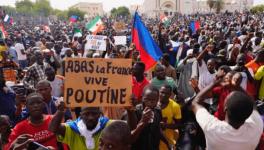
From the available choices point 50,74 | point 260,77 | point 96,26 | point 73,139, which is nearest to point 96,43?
point 50,74

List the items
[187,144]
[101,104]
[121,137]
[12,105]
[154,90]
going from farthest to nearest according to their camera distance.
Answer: [12,105] < [187,144] < [154,90] < [101,104] < [121,137]

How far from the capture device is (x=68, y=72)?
A: 4.14 meters

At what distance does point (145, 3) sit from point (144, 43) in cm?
10256

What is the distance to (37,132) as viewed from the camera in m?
4.10

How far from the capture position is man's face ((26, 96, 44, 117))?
417cm

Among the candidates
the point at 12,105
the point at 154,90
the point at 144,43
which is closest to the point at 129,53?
the point at 144,43

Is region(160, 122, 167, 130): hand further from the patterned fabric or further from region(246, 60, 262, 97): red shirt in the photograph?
the patterned fabric

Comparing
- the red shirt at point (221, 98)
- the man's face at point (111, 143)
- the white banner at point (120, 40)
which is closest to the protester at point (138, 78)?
the red shirt at point (221, 98)

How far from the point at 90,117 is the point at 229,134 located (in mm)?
1328

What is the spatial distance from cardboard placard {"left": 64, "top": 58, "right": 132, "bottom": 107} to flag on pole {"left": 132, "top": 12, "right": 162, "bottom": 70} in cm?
388

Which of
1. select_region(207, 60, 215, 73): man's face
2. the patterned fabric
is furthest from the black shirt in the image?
the patterned fabric

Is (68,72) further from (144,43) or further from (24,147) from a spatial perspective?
(144,43)

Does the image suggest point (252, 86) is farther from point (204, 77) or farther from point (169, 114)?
point (169, 114)

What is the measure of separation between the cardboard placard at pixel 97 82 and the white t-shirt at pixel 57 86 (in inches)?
104
